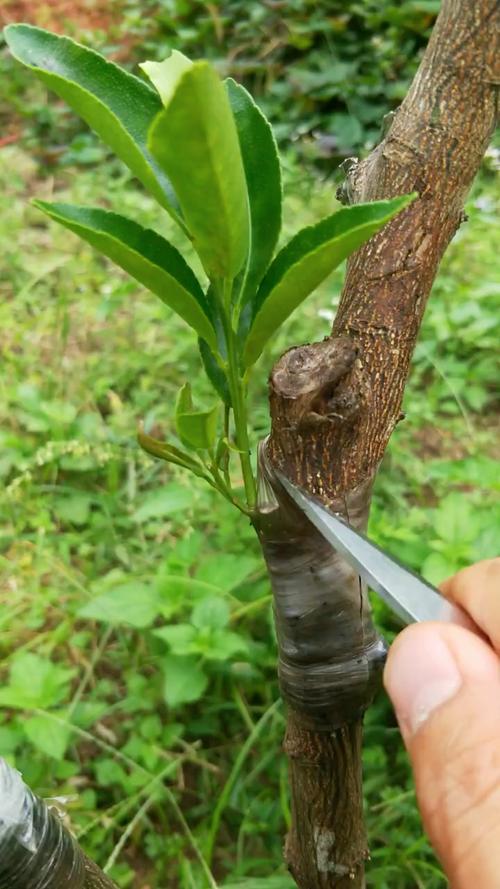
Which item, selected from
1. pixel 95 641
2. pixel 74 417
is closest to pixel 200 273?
pixel 74 417

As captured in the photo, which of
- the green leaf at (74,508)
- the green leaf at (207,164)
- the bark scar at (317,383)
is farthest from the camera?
the green leaf at (74,508)

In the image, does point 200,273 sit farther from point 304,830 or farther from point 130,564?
point 304,830

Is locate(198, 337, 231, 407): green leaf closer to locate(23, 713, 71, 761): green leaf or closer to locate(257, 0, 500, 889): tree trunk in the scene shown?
locate(257, 0, 500, 889): tree trunk

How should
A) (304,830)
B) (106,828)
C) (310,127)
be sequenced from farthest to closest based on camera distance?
1. (310,127)
2. (106,828)
3. (304,830)

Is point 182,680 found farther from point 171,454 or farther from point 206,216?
point 206,216

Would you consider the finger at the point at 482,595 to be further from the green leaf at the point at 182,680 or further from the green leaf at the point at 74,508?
the green leaf at the point at 74,508

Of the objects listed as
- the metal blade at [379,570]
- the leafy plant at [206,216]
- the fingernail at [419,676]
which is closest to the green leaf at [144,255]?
the leafy plant at [206,216]
